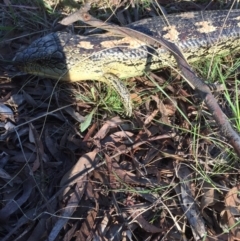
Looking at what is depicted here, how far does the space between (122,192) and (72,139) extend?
59cm

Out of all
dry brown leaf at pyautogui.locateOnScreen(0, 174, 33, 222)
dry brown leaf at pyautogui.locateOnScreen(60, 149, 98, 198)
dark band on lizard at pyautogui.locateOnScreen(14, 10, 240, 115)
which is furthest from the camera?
dark band on lizard at pyautogui.locateOnScreen(14, 10, 240, 115)

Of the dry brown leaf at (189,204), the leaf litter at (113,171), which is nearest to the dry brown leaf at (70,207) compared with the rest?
the leaf litter at (113,171)

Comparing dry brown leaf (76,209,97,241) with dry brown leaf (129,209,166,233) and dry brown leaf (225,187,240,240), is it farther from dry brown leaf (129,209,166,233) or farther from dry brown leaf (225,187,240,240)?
dry brown leaf (225,187,240,240)

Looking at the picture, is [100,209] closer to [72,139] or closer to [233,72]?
[72,139]

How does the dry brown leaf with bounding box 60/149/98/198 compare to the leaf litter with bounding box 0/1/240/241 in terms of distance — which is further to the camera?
the dry brown leaf with bounding box 60/149/98/198

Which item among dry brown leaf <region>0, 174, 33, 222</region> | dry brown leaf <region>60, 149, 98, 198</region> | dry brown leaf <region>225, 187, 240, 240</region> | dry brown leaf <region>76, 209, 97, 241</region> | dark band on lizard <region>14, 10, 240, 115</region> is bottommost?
dry brown leaf <region>225, 187, 240, 240</region>

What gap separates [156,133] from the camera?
3596mm

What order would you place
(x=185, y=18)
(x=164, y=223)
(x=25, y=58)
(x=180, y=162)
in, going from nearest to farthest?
(x=164, y=223) < (x=180, y=162) < (x=25, y=58) < (x=185, y=18)

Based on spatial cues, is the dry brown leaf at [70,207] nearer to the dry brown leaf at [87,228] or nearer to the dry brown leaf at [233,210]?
the dry brown leaf at [87,228]

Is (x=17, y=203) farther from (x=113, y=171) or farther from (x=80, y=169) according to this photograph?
(x=113, y=171)

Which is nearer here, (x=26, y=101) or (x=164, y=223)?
(x=164, y=223)

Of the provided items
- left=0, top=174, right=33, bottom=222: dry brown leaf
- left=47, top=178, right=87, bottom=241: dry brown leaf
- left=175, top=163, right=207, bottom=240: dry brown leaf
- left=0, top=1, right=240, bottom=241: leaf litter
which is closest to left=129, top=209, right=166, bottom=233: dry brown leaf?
left=0, top=1, right=240, bottom=241: leaf litter

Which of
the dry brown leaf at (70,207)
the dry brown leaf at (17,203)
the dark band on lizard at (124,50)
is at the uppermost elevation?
the dark band on lizard at (124,50)

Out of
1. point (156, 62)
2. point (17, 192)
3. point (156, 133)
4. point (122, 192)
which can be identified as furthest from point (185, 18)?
point (17, 192)
